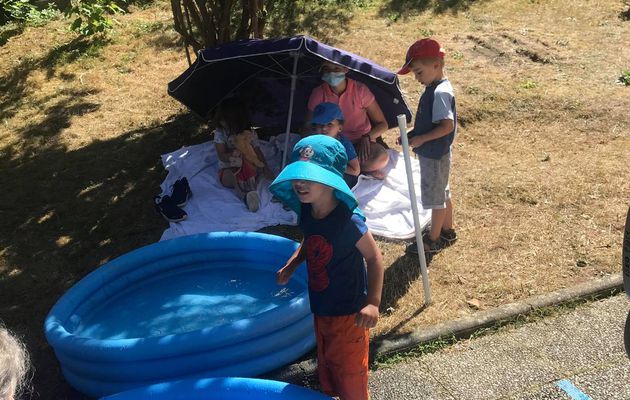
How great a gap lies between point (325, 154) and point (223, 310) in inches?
78.7

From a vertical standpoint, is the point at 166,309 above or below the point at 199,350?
below

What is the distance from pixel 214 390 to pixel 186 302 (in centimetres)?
141

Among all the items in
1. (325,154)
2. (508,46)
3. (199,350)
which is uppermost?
(325,154)

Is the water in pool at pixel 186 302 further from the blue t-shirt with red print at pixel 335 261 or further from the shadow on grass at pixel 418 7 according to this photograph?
the shadow on grass at pixel 418 7

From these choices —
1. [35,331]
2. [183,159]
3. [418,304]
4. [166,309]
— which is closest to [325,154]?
[418,304]

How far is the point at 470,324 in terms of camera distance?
158 inches

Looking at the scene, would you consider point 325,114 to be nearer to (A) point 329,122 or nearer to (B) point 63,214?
(A) point 329,122

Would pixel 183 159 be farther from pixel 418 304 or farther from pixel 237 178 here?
pixel 418 304

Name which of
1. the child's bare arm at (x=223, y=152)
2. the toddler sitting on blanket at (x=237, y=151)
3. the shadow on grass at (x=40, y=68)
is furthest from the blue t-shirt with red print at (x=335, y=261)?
the shadow on grass at (x=40, y=68)

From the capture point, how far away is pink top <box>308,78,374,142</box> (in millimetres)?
5629

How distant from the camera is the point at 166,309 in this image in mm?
4414

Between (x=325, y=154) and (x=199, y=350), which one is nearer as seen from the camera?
(x=325, y=154)

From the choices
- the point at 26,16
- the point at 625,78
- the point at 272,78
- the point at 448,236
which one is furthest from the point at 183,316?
the point at 26,16

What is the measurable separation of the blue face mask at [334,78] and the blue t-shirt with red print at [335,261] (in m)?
2.68
